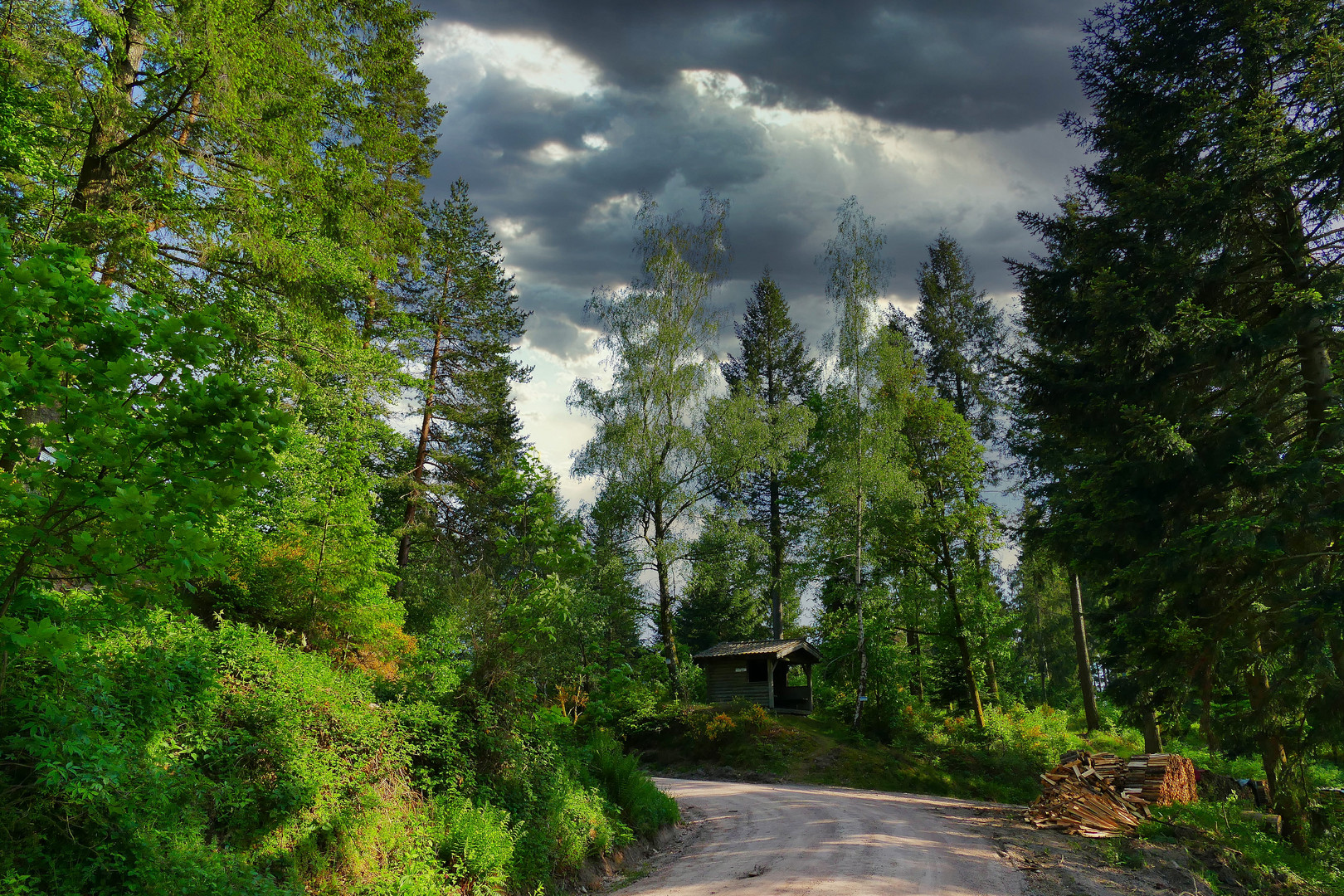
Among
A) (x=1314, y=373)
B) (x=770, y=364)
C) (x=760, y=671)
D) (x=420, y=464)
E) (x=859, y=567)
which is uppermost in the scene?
(x=770, y=364)

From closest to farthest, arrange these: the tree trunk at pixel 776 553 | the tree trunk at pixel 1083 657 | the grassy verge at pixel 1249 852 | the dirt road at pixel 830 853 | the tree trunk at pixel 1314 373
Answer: the dirt road at pixel 830 853, the grassy verge at pixel 1249 852, the tree trunk at pixel 1314 373, the tree trunk at pixel 1083 657, the tree trunk at pixel 776 553

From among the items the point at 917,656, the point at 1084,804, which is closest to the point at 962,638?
the point at 917,656

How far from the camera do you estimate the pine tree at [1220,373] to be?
8.84 metres

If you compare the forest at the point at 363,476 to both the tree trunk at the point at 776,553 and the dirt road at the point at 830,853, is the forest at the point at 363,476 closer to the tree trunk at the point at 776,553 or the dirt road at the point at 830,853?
the dirt road at the point at 830,853

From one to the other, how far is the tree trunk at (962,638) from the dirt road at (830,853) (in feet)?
27.6

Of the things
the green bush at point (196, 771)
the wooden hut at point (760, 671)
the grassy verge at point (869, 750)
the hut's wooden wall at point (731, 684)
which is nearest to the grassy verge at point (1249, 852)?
the grassy verge at point (869, 750)

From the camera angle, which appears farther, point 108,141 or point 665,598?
point 665,598

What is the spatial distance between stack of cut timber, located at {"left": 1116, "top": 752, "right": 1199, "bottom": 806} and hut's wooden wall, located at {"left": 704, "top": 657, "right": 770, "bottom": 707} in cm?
1450

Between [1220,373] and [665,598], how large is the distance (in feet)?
51.4

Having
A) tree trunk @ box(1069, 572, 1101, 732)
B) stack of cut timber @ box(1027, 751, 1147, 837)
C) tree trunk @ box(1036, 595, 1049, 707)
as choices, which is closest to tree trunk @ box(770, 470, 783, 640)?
tree trunk @ box(1069, 572, 1101, 732)

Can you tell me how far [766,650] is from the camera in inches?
975

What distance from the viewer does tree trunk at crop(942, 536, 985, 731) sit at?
21.1m

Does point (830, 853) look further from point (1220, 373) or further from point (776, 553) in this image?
point (776, 553)

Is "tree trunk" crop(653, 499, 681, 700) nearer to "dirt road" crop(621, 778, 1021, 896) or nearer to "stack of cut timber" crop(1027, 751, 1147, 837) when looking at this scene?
"dirt road" crop(621, 778, 1021, 896)
